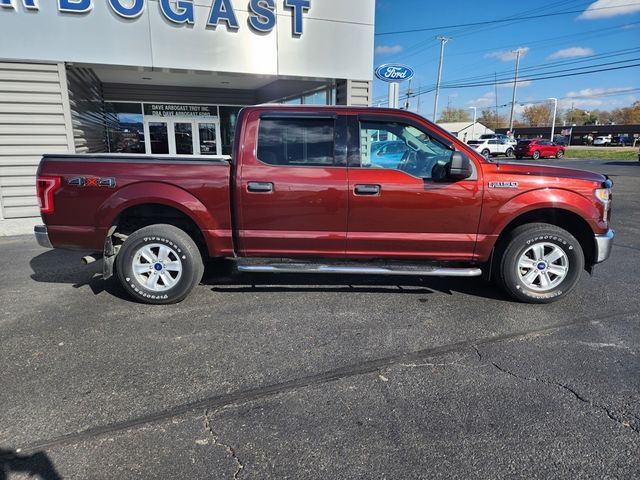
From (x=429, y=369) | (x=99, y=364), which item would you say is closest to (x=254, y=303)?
(x=99, y=364)

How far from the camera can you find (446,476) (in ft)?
7.47

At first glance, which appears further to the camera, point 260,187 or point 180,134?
point 180,134

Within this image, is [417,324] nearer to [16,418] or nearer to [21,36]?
[16,418]

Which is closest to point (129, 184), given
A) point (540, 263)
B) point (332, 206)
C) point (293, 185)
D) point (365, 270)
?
point (293, 185)

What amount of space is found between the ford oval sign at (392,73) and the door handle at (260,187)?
21.6ft

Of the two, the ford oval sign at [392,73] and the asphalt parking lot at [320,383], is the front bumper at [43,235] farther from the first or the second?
the ford oval sign at [392,73]

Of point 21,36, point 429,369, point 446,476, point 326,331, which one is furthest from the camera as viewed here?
point 21,36

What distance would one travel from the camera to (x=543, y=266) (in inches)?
179

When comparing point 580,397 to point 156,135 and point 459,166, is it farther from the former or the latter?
point 156,135

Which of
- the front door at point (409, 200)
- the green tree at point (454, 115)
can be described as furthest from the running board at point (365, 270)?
the green tree at point (454, 115)

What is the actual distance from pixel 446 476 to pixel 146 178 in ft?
12.2

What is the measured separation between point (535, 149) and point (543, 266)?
117ft

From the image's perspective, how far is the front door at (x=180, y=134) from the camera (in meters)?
14.7

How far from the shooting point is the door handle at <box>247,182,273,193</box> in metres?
4.43
